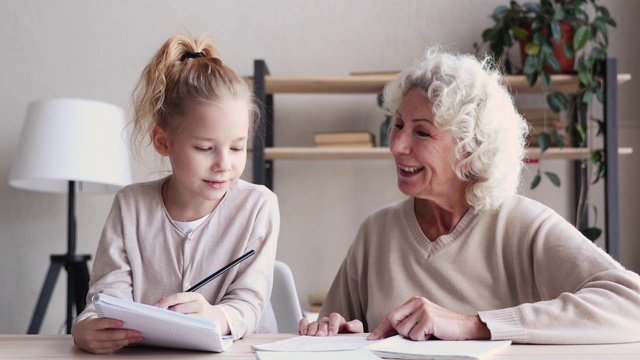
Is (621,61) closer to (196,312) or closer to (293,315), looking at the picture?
(293,315)

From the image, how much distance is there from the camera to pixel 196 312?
132cm

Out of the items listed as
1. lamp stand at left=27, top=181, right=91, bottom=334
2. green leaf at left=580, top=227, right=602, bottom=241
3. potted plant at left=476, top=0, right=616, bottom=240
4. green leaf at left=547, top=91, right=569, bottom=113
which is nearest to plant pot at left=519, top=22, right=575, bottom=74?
potted plant at left=476, top=0, right=616, bottom=240

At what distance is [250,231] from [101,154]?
1.80 meters

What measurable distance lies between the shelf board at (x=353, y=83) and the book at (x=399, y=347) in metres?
2.02

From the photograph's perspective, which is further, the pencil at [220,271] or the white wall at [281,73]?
the white wall at [281,73]

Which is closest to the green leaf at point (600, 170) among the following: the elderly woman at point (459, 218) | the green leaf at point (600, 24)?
the green leaf at point (600, 24)

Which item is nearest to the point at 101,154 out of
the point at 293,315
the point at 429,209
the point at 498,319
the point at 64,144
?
the point at 64,144

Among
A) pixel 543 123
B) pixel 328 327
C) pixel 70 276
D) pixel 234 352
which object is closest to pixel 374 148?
pixel 543 123

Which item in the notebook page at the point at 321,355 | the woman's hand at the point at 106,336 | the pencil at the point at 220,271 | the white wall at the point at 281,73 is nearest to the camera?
the notebook page at the point at 321,355

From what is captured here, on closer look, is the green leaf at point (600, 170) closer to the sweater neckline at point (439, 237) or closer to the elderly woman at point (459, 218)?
the elderly woman at point (459, 218)

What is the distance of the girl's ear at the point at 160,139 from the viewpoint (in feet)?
5.33

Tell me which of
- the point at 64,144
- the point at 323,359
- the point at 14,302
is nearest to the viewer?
the point at 323,359

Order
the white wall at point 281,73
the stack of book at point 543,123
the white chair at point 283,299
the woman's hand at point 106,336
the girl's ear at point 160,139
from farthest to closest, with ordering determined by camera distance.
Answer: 1. the white wall at point 281,73
2. the stack of book at point 543,123
3. the white chair at point 283,299
4. the girl's ear at point 160,139
5. the woman's hand at point 106,336

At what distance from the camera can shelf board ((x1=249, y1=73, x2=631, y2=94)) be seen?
328 cm
